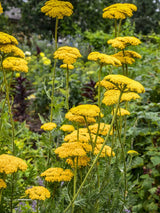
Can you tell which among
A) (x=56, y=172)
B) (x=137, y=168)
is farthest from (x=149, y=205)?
(x=56, y=172)

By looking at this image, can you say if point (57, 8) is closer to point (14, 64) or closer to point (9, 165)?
point (14, 64)

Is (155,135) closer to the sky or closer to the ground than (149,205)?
closer to the sky

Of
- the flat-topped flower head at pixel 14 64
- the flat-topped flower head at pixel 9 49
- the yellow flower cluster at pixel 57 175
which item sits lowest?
the yellow flower cluster at pixel 57 175

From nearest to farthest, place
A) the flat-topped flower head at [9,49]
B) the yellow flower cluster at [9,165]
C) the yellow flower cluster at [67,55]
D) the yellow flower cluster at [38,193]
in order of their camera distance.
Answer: the yellow flower cluster at [9,165]
the yellow flower cluster at [38,193]
the flat-topped flower head at [9,49]
the yellow flower cluster at [67,55]

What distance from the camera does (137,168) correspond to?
296 cm

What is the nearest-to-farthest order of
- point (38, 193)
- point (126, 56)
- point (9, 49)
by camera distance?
point (38, 193) → point (9, 49) → point (126, 56)

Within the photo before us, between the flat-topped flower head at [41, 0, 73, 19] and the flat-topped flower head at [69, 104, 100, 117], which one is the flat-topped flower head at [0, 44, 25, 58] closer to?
the flat-topped flower head at [41, 0, 73, 19]

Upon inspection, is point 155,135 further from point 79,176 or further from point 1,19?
point 1,19

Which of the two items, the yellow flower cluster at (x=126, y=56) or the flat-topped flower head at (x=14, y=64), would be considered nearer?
the flat-topped flower head at (x=14, y=64)

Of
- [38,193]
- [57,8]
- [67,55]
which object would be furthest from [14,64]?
[38,193]

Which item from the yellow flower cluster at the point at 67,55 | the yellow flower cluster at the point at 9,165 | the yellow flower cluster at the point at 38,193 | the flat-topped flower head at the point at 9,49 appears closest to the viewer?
the yellow flower cluster at the point at 9,165

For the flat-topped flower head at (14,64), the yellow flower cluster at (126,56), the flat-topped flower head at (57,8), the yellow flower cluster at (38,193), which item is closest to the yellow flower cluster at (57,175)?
the yellow flower cluster at (38,193)

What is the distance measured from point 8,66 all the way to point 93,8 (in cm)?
325

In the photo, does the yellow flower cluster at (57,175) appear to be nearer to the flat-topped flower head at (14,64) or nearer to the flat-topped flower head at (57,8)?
the flat-topped flower head at (14,64)
